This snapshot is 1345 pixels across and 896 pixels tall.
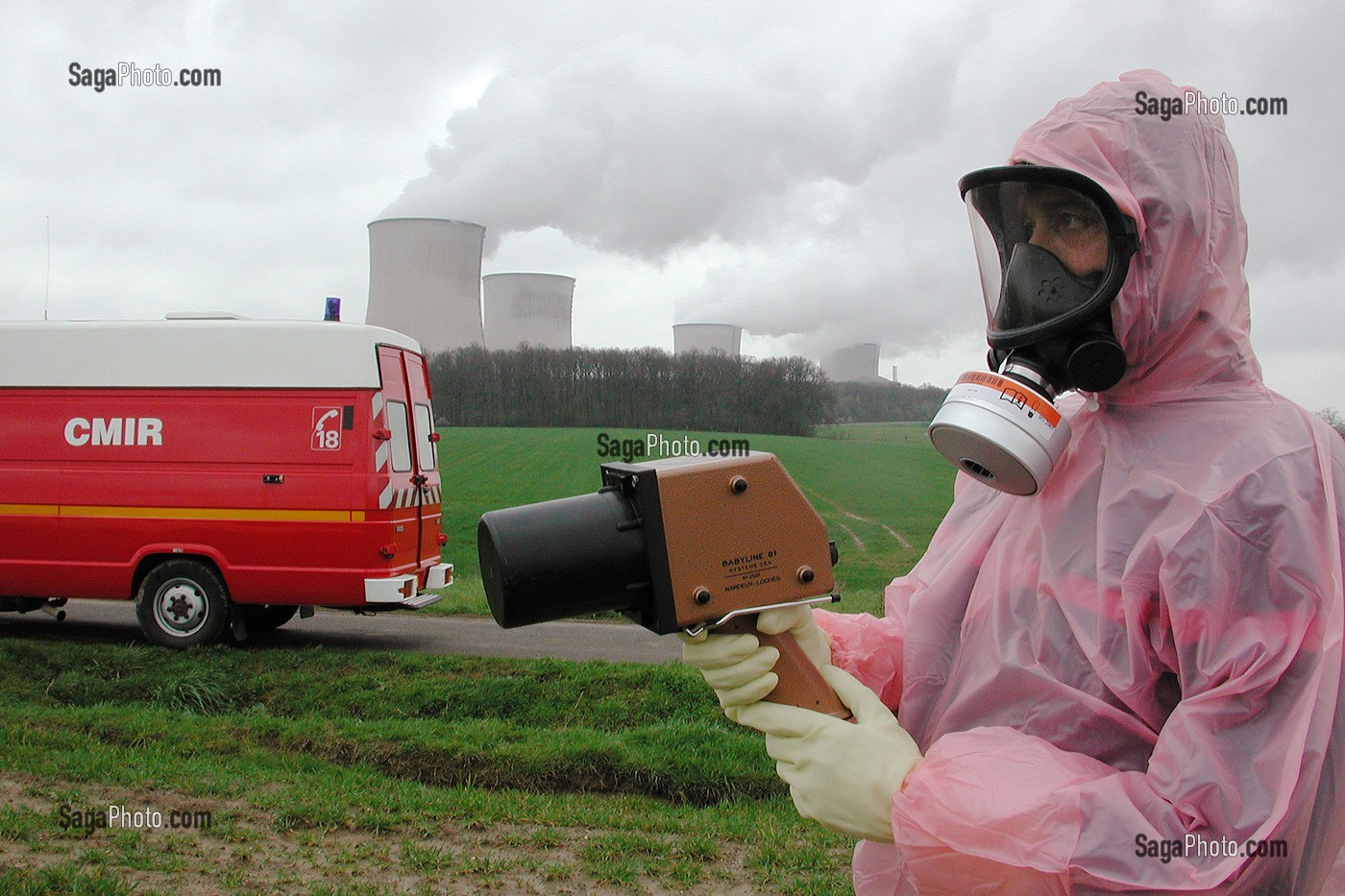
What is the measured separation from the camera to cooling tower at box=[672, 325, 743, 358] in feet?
76.2

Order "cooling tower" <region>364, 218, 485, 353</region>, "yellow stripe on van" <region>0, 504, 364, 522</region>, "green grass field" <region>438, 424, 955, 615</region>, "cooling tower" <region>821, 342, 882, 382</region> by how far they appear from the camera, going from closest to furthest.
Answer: "yellow stripe on van" <region>0, 504, 364, 522</region> < "green grass field" <region>438, 424, 955, 615</region> < "cooling tower" <region>364, 218, 485, 353</region> < "cooling tower" <region>821, 342, 882, 382</region>

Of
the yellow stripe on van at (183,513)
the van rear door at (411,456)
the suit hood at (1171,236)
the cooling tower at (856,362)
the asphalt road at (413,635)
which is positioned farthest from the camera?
the cooling tower at (856,362)

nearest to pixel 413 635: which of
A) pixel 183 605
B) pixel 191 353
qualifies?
pixel 183 605

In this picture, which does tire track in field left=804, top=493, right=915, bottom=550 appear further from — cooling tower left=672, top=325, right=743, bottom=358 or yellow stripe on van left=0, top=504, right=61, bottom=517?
yellow stripe on van left=0, top=504, right=61, bottom=517

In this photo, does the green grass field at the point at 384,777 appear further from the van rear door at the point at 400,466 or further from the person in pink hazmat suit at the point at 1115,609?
the van rear door at the point at 400,466

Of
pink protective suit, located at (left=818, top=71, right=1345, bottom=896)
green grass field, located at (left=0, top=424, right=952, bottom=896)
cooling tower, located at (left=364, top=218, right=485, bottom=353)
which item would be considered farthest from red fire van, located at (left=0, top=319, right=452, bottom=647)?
cooling tower, located at (left=364, top=218, right=485, bottom=353)

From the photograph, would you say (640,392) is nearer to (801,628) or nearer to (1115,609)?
(801,628)

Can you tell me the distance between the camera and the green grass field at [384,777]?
3637 millimetres

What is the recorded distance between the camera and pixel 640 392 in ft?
62.2

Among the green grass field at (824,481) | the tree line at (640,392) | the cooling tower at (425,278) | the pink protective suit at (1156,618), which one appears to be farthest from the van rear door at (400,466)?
the cooling tower at (425,278)

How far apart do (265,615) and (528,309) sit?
1435cm

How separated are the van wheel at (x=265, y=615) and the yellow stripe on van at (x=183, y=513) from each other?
0.81 metres

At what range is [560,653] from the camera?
8.45 m

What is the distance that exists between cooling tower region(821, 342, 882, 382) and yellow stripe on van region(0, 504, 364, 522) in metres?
21.9
